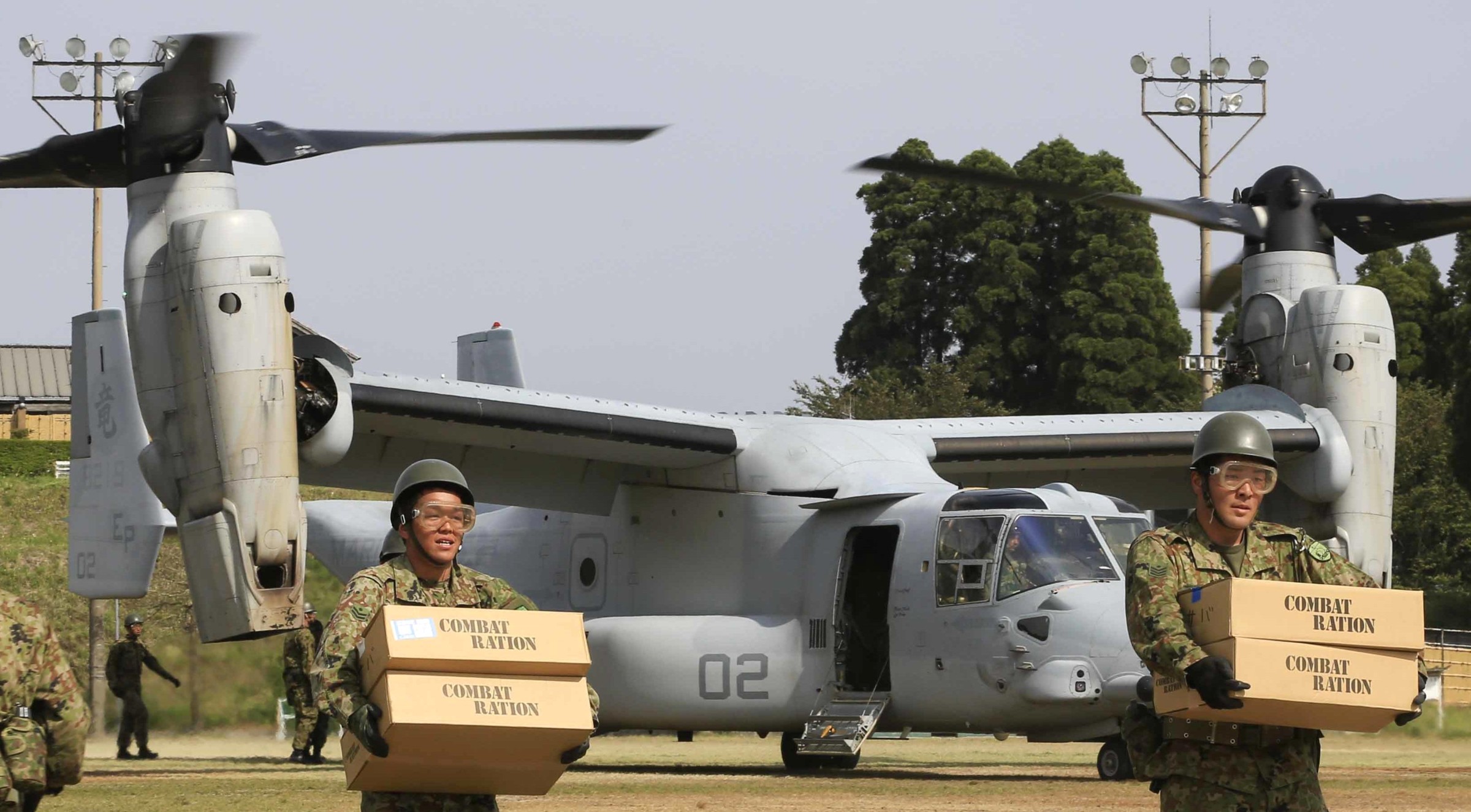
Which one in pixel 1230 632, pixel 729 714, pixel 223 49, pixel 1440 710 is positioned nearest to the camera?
pixel 1230 632

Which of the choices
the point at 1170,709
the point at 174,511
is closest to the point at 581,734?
the point at 1170,709

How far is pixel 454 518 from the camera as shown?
6121 millimetres

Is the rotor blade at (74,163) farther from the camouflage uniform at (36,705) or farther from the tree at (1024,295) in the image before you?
the tree at (1024,295)

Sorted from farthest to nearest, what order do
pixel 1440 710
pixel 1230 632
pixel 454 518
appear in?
1. pixel 1440 710
2. pixel 454 518
3. pixel 1230 632

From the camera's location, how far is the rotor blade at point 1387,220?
60.2 feet

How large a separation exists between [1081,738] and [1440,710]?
8.67m

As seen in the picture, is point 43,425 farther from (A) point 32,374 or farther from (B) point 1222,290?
(B) point 1222,290

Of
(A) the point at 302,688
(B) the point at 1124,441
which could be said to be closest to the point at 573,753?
(B) the point at 1124,441

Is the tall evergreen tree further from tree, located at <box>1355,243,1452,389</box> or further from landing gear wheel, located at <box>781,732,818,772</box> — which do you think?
landing gear wheel, located at <box>781,732,818,772</box>

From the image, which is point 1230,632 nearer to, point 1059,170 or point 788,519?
point 788,519

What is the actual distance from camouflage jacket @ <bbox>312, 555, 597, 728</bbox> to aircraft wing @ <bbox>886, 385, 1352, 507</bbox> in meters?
11.8

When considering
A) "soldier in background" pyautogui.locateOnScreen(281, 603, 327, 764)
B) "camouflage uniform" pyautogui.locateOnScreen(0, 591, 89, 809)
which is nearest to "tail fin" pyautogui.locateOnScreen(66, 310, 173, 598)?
"soldier in background" pyautogui.locateOnScreen(281, 603, 327, 764)

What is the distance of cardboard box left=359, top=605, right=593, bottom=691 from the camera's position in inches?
Answer: 227

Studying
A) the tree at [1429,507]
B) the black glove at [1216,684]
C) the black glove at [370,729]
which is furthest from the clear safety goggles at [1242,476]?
the tree at [1429,507]
